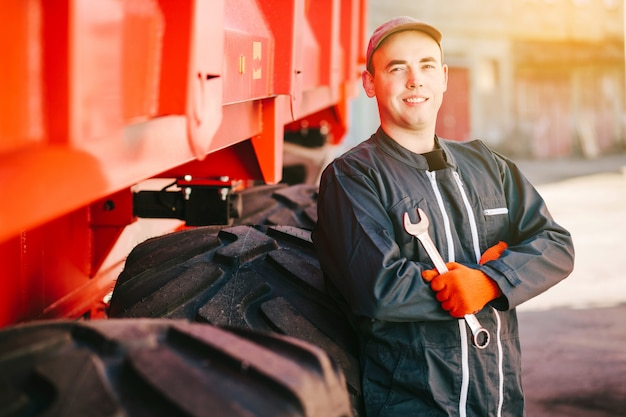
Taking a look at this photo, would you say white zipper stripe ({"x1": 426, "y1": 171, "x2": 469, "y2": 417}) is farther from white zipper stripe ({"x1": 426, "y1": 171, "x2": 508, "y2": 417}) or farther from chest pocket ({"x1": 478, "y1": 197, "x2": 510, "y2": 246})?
chest pocket ({"x1": 478, "y1": 197, "x2": 510, "y2": 246})

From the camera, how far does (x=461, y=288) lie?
7.05 feet

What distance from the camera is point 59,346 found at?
4.58 feet

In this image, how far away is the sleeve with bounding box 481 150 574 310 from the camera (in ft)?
7.43

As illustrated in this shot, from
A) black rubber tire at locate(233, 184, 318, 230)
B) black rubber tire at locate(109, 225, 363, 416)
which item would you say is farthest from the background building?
black rubber tire at locate(109, 225, 363, 416)

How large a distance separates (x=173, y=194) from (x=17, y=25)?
85.7 inches

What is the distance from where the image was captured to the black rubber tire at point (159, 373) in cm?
126

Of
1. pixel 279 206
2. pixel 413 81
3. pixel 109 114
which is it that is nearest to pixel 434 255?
pixel 413 81

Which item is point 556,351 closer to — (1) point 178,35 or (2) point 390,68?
(2) point 390,68

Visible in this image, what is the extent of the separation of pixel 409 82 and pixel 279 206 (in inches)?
50.6

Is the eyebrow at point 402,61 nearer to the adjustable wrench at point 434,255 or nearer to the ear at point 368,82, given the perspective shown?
the ear at point 368,82

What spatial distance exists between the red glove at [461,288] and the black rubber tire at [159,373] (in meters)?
0.73

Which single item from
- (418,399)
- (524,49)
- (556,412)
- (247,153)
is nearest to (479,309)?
(418,399)

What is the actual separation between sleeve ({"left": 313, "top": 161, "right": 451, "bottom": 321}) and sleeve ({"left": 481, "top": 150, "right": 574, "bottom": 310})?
195 mm

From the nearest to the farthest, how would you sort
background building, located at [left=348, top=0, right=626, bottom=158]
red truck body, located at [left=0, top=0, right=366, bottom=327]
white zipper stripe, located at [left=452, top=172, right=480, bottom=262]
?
red truck body, located at [left=0, top=0, right=366, bottom=327] < white zipper stripe, located at [left=452, top=172, right=480, bottom=262] < background building, located at [left=348, top=0, right=626, bottom=158]
